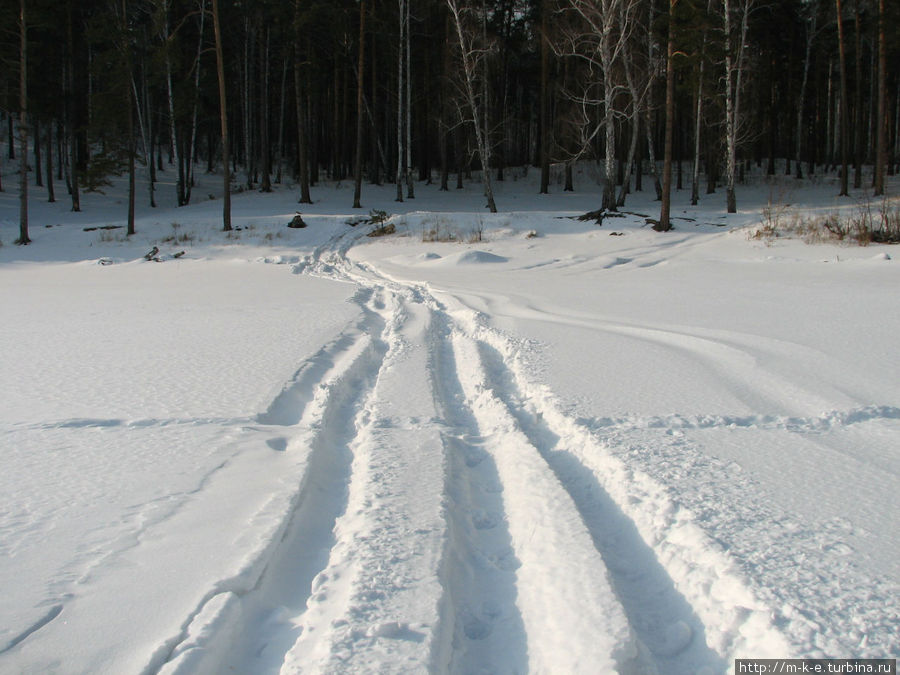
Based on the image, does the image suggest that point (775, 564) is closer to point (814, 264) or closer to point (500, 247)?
point (814, 264)

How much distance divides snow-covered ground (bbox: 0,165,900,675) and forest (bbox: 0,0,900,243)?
1301 cm

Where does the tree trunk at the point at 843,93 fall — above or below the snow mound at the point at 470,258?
above

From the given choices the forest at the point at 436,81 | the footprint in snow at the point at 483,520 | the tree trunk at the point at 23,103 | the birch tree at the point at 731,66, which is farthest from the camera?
the forest at the point at 436,81

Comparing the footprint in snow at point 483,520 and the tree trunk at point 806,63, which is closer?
the footprint in snow at point 483,520

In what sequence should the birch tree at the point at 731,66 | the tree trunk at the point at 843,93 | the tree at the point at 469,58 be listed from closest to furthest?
the birch tree at the point at 731,66
the tree at the point at 469,58
the tree trunk at the point at 843,93

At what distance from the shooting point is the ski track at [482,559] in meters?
1.86

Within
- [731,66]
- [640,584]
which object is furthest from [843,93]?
[640,584]

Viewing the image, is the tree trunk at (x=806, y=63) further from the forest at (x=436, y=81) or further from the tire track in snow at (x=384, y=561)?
the tire track in snow at (x=384, y=561)

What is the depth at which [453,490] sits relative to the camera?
117 inches

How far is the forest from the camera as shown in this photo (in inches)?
790

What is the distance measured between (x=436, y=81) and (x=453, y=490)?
1269 inches

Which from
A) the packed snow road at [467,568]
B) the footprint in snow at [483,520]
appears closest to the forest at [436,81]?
the packed snow road at [467,568]

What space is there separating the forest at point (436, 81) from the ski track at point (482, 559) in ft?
48.0

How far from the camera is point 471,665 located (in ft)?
6.11
